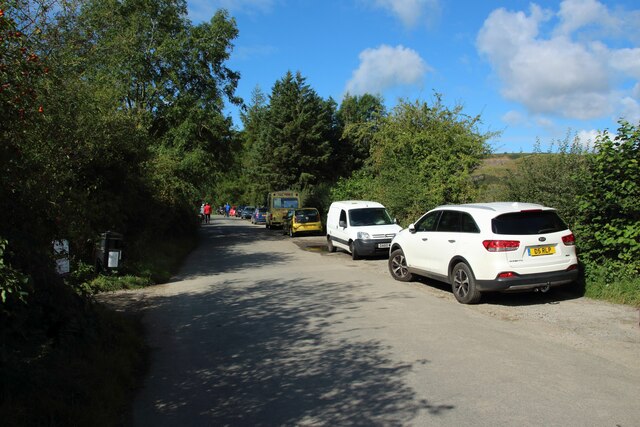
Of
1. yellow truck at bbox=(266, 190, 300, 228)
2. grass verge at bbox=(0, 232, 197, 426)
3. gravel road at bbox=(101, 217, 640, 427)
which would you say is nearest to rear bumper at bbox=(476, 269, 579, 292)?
gravel road at bbox=(101, 217, 640, 427)

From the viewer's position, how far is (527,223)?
26.9ft

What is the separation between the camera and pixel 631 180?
819cm

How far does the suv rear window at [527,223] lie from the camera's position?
812cm

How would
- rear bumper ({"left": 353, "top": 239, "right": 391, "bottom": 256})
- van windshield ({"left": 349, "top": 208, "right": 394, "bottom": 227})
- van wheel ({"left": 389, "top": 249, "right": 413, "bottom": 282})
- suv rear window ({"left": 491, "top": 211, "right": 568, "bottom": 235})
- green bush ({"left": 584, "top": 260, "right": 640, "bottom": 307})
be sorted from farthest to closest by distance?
1. van windshield ({"left": 349, "top": 208, "right": 394, "bottom": 227})
2. rear bumper ({"left": 353, "top": 239, "right": 391, "bottom": 256})
3. van wheel ({"left": 389, "top": 249, "right": 413, "bottom": 282})
4. suv rear window ({"left": 491, "top": 211, "right": 568, "bottom": 235})
5. green bush ({"left": 584, "top": 260, "right": 640, "bottom": 307})

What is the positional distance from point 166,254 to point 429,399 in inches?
531

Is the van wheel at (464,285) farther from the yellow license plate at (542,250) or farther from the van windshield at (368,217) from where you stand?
the van windshield at (368,217)

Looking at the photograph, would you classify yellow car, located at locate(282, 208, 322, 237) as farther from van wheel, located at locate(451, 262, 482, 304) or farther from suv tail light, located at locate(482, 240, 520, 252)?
suv tail light, located at locate(482, 240, 520, 252)

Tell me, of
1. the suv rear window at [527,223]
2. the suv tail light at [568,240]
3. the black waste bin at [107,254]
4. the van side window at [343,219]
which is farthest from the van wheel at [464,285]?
the van side window at [343,219]

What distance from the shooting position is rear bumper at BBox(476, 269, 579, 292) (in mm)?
7891

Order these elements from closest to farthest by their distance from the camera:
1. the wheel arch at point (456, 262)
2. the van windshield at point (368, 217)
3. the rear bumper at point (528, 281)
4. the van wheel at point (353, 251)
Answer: the rear bumper at point (528, 281) < the wheel arch at point (456, 262) < the van wheel at point (353, 251) < the van windshield at point (368, 217)

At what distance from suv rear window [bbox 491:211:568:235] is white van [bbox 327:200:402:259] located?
7202 millimetres

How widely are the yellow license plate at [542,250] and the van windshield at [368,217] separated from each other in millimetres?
8417

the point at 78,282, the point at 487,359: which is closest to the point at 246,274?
the point at 78,282

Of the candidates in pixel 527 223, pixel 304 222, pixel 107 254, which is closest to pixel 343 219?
pixel 107 254
